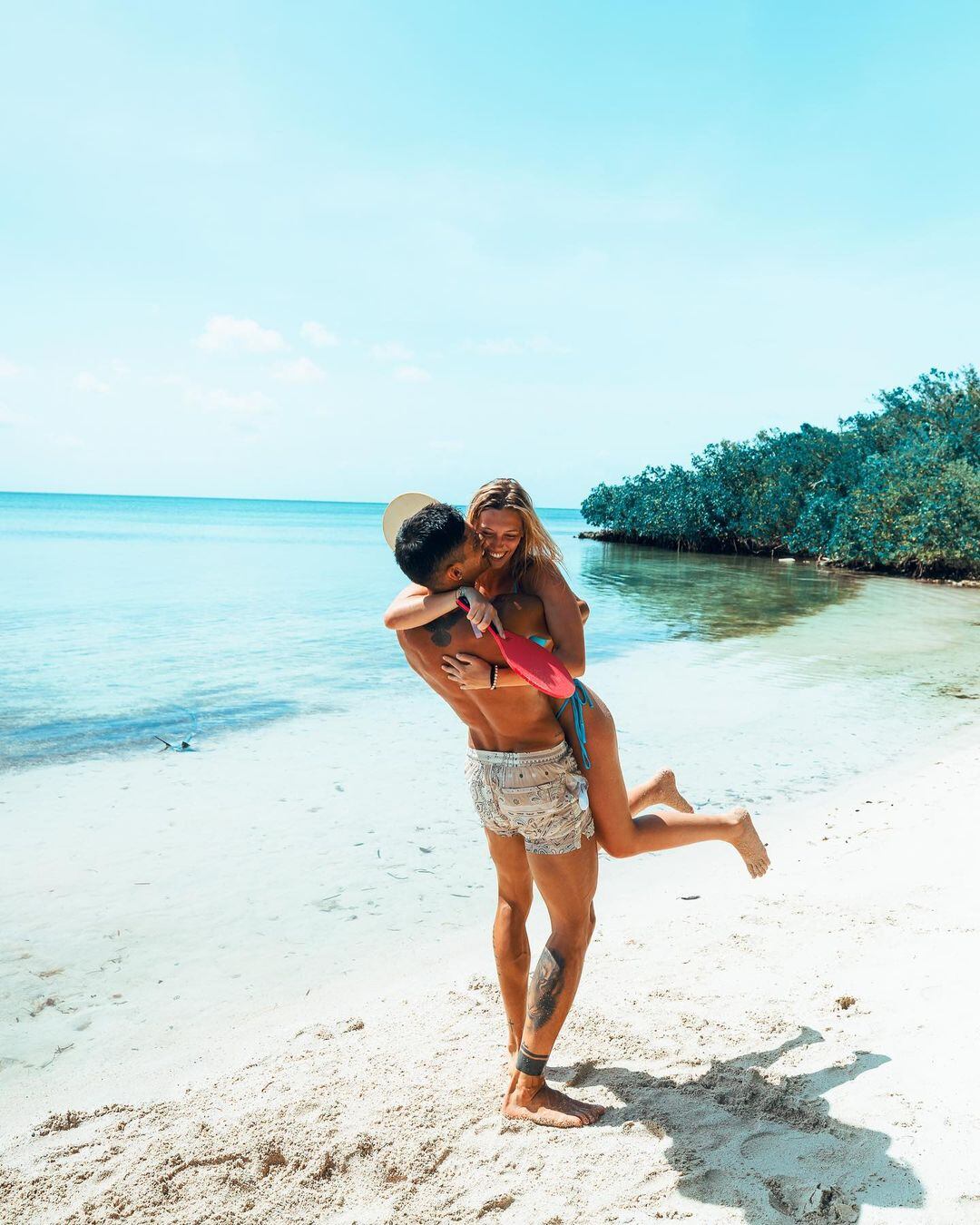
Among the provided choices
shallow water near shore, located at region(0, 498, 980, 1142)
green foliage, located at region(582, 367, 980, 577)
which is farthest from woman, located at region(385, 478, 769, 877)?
green foliage, located at region(582, 367, 980, 577)

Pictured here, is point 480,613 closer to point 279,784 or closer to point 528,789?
point 528,789

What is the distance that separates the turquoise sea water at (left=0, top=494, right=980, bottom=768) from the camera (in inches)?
392

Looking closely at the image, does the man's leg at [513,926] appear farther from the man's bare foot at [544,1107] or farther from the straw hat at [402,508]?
the straw hat at [402,508]

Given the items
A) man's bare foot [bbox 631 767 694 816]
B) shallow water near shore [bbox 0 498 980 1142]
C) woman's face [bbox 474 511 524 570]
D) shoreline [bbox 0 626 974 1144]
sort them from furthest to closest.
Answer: shallow water near shore [bbox 0 498 980 1142], shoreline [bbox 0 626 974 1144], man's bare foot [bbox 631 767 694 816], woman's face [bbox 474 511 524 570]

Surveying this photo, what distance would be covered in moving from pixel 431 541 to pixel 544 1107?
6.17 ft

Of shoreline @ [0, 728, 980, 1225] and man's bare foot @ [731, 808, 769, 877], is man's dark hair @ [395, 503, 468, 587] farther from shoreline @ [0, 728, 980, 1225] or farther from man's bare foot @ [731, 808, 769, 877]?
shoreline @ [0, 728, 980, 1225]

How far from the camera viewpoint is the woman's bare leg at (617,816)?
281 centimetres

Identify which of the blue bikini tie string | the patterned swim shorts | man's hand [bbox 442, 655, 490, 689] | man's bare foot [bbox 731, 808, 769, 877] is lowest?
man's bare foot [bbox 731, 808, 769, 877]

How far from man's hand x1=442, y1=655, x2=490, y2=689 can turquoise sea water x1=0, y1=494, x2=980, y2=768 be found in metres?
6.72

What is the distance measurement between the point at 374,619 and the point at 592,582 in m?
13.1

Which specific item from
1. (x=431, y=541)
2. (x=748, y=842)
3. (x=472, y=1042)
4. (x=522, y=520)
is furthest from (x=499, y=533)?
(x=472, y=1042)

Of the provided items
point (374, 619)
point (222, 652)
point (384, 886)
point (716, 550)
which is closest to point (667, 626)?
point (374, 619)

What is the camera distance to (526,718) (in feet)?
8.93

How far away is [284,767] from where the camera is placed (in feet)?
25.2
